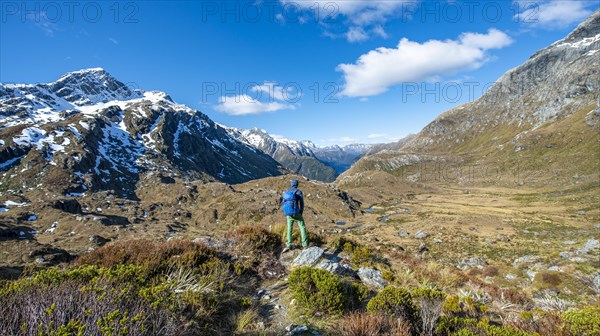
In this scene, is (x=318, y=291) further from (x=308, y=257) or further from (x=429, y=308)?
(x=308, y=257)

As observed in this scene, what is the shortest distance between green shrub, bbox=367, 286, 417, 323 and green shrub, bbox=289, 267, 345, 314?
3.41 ft

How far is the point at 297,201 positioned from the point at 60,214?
136957mm

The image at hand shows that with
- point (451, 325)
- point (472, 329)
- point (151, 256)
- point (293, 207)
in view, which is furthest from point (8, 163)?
point (472, 329)

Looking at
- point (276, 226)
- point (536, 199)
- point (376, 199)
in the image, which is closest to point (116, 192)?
point (376, 199)

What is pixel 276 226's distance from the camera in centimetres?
1798

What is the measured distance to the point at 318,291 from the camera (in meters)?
8.59

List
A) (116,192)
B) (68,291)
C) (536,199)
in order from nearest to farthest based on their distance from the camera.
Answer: (68,291) → (536,199) → (116,192)

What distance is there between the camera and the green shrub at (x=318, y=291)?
815 centimetres

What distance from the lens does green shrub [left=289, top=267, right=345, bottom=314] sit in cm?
815

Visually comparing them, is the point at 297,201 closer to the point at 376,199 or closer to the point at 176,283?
the point at 176,283

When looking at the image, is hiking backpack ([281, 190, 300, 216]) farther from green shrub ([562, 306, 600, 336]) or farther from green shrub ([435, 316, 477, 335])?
green shrub ([562, 306, 600, 336])

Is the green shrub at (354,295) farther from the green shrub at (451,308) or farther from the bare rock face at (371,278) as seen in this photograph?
the bare rock face at (371,278)

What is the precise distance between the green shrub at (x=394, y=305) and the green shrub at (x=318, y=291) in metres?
1.04

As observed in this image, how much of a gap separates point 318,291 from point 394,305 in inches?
87.7
